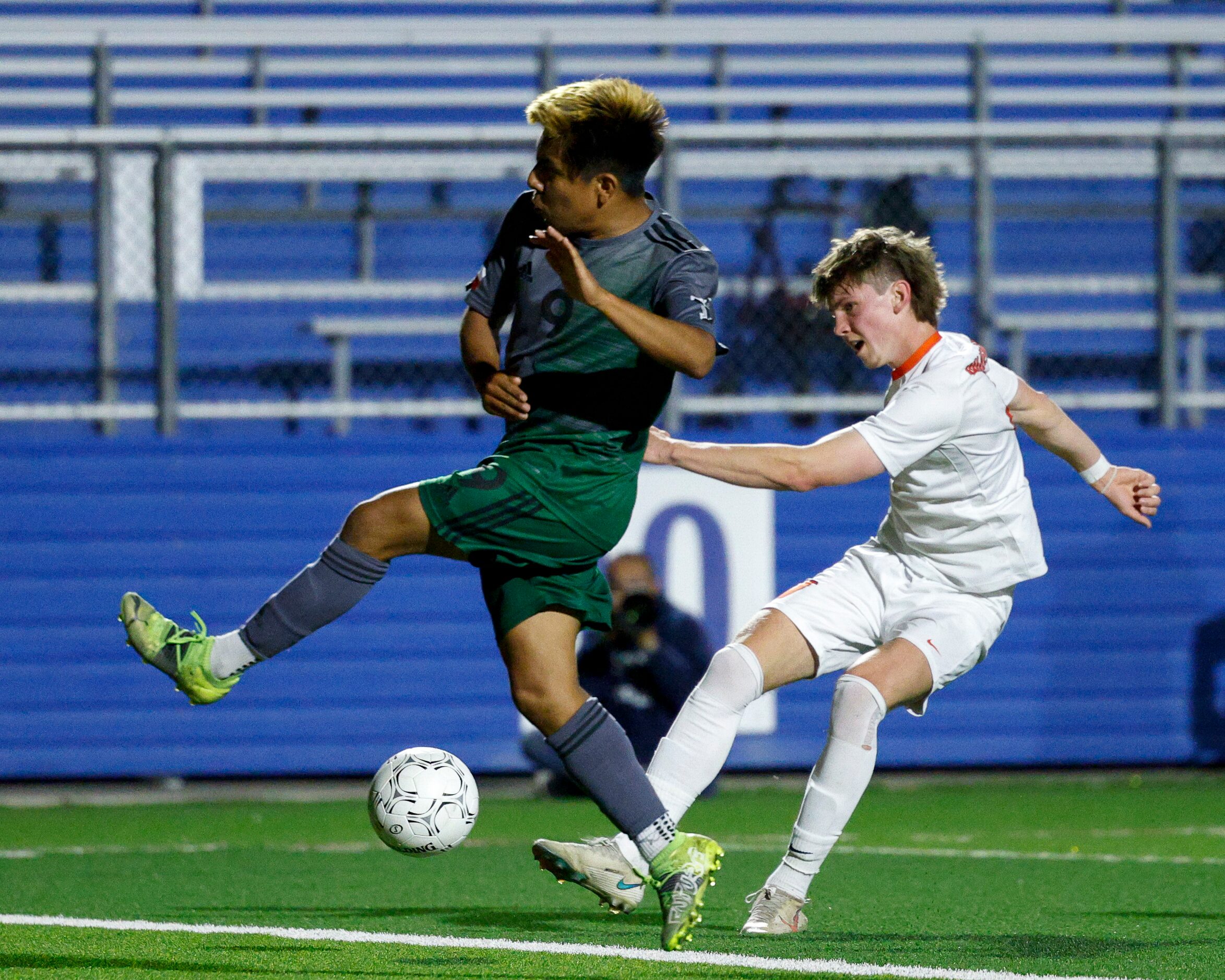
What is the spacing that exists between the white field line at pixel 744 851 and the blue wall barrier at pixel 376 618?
78.1 inches

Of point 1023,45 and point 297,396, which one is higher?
Answer: point 1023,45

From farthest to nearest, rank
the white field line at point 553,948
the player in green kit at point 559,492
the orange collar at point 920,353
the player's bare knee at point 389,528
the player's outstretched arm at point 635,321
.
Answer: the orange collar at point 920,353, the player's bare knee at point 389,528, the player in green kit at point 559,492, the white field line at point 553,948, the player's outstretched arm at point 635,321

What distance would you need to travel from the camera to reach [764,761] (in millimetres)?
10023

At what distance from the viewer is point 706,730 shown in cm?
502

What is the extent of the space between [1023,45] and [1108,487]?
10.0 meters

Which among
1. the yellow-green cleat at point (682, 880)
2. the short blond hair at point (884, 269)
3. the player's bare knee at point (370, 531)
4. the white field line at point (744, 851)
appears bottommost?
the white field line at point (744, 851)

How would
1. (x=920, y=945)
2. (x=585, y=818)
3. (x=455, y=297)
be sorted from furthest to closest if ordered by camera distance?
1. (x=455, y=297)
2. (x=585, y=818)
3. (x=920, y=945)

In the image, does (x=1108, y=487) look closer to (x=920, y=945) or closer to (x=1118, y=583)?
(x=920, y=945)

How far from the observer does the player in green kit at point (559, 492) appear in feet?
13.9

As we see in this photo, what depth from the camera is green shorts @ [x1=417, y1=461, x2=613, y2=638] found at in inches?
170

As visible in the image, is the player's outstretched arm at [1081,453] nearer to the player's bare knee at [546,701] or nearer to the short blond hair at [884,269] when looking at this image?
the short blond hair at [884,269]

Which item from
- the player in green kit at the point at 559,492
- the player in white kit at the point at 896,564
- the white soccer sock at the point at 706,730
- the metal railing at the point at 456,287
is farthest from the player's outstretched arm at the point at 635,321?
the metal railing at the point at 456,287

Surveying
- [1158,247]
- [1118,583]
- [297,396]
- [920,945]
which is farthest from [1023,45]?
[920,945]

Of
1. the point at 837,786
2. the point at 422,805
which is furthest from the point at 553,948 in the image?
the point at 837,786
